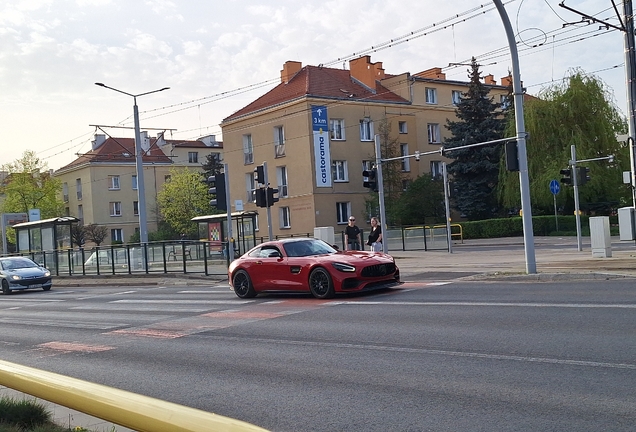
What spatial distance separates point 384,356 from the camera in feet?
30.4

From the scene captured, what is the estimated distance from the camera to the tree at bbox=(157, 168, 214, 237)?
70188mm

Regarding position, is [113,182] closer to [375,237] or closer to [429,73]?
[429,73]


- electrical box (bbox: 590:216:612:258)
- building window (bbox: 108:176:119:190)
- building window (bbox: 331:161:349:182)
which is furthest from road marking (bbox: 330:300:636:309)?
building window (bbox: 108:176:119:190)

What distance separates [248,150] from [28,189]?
79.3ft

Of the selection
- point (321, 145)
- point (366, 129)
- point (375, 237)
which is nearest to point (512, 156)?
point (375, 237)

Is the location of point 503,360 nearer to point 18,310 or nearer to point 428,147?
point 18,310

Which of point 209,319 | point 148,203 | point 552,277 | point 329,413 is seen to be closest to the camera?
point 329,413

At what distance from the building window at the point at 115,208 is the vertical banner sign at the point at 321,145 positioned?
113ft

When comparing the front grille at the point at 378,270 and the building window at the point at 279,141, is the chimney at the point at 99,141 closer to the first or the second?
the building window at the point at 279,141

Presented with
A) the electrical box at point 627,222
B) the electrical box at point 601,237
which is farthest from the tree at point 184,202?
the electrical box at point 627,222

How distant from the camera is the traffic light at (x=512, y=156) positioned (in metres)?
18.6

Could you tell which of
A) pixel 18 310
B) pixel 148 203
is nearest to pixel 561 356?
pixel 18 310

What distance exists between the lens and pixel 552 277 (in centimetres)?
1741

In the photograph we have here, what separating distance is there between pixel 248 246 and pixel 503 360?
97.4ft
